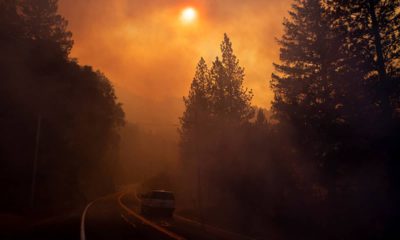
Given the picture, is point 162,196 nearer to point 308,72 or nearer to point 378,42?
point 308,72

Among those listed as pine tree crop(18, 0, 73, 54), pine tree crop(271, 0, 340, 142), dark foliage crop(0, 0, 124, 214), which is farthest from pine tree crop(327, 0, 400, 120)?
pine tree crop(18, 0, 73, 54)

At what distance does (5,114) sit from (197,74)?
24325 mm

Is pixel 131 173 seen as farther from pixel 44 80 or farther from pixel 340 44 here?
pixel 340 44

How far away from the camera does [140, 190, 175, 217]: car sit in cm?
2891

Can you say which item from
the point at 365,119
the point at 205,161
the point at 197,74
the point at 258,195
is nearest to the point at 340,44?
the point at 365,119

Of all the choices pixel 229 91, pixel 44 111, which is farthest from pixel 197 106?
pixel 44 111

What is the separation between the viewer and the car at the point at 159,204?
28906mm

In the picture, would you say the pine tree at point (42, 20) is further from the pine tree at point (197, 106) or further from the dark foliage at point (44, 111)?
the pine tree at point (197, 106)

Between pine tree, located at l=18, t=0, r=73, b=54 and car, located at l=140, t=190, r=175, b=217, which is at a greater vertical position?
pine tree, located at l=18, t=0, r=73, b=54

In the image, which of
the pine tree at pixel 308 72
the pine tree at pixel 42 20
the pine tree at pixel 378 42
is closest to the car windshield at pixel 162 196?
the pine tree at pixel 308 72

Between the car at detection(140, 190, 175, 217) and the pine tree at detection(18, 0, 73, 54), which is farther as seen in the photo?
the pine tree at detection(18, 0, 73, 54)

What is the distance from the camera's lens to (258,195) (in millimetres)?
30750

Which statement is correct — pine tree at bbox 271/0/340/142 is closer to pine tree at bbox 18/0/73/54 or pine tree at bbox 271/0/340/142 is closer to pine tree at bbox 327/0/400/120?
pine tree at bbox 327/0/400/120

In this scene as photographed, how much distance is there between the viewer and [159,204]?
95.6ft
